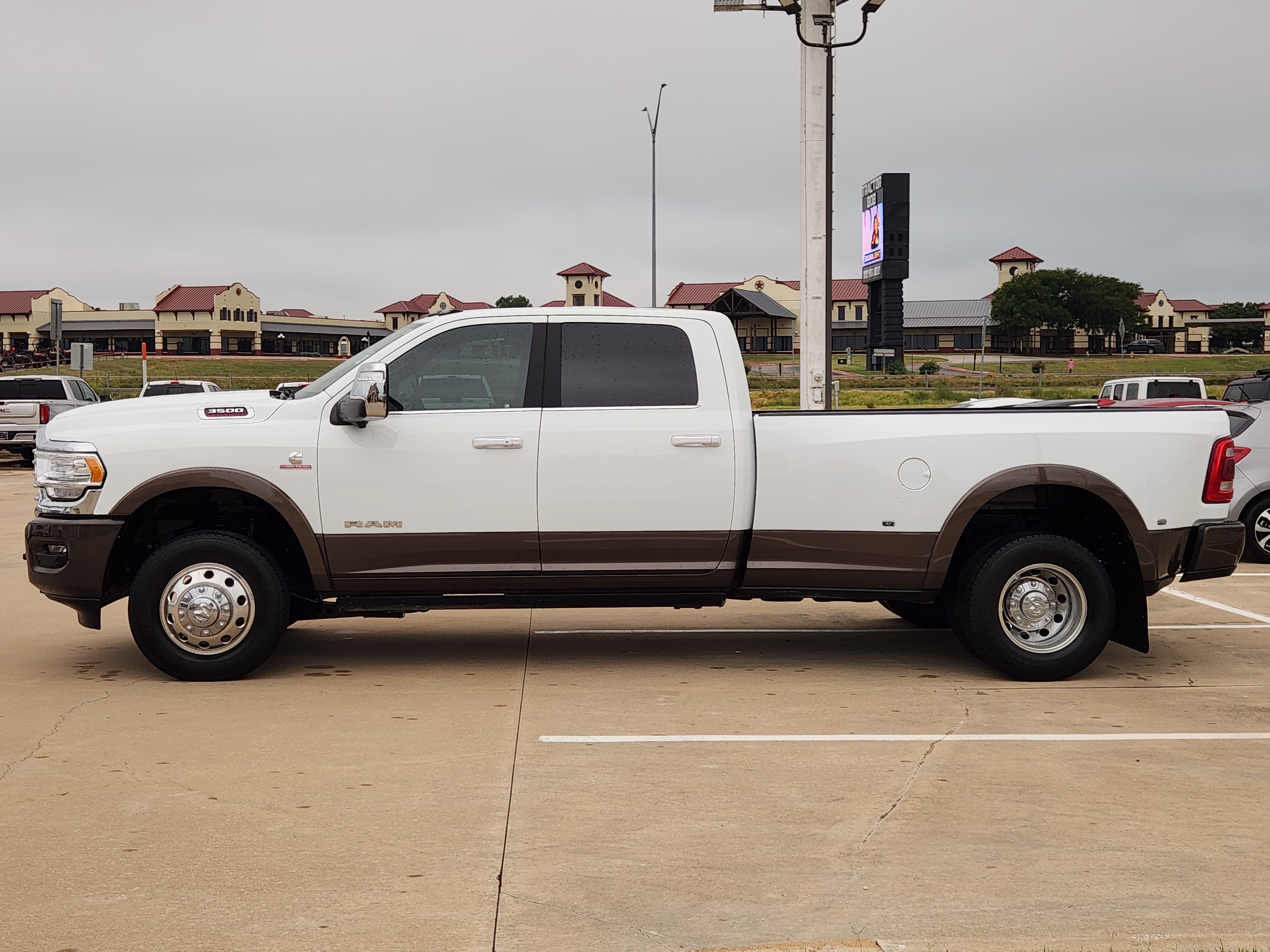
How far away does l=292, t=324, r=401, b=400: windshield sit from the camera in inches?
298

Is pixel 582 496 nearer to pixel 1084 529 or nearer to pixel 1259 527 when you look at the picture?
pixel 1084 529

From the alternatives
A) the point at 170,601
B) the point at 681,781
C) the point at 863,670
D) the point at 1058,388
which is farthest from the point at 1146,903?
the point at 1058,388

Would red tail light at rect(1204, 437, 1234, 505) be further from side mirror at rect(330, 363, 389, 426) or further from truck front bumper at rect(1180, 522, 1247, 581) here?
side mirror at rect(330, 363, 389, 426)

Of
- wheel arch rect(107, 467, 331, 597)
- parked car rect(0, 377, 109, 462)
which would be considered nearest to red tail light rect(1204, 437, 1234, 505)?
wheel arch rect(107, 467, 331, 597)

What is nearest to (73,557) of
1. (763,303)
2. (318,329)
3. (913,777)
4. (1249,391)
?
(913,777)

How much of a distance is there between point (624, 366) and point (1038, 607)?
2.76 m

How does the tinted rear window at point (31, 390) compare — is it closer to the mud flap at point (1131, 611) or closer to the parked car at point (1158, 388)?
the parked car at point (1158, 388)

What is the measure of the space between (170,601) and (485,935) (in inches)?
161

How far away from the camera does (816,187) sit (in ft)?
52.4

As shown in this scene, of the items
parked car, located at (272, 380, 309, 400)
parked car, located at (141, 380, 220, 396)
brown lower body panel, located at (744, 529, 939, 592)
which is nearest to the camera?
brown lower body panel, located at (744, 529, 939, 592)

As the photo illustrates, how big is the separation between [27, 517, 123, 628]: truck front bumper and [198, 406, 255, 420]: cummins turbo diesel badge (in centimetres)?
74

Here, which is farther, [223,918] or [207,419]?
[207,419]

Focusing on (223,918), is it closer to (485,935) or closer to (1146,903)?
(485,935)

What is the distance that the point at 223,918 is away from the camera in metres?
4.03
